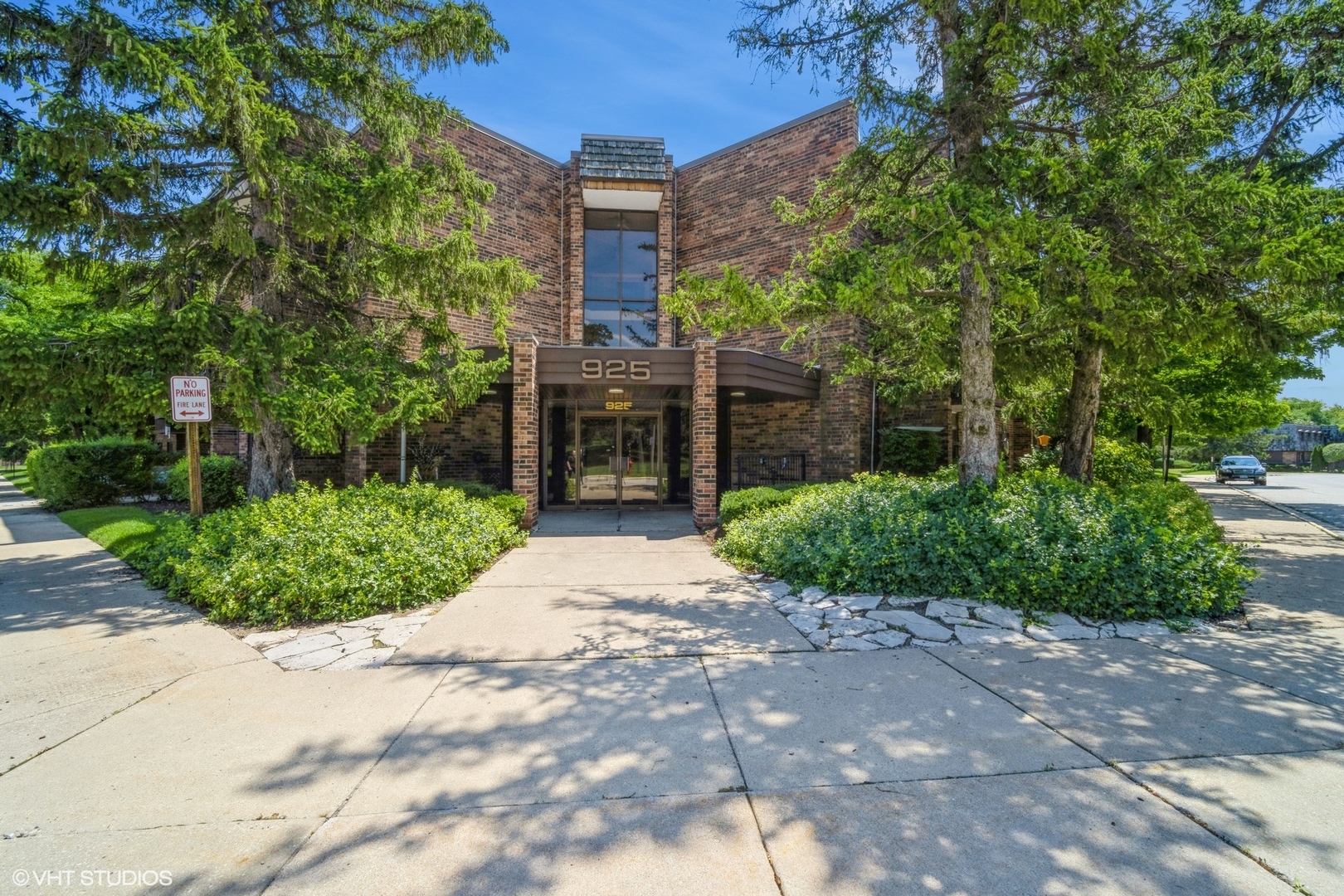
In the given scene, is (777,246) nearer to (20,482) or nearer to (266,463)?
(266,463)

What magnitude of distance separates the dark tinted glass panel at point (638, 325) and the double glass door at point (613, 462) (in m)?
2.30

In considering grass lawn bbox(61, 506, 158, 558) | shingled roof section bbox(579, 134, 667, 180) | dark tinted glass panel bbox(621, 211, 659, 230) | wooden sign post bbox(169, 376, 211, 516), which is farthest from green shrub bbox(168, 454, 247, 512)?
dark tinted glass panel bbox(621, 211, 659, 230)

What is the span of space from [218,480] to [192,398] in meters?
7.25

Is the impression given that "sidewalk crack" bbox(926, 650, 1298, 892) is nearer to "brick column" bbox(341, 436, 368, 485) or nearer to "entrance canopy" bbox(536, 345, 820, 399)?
"entrance canopy" bbox(536, 345, 820, 399)

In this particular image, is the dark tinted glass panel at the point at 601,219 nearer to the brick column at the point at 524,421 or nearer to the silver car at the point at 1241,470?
the brick column at the point at 524,421

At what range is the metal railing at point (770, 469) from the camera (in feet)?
43.0

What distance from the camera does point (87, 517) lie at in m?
11.3

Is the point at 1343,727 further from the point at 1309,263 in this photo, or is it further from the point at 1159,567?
the point at 1309,263

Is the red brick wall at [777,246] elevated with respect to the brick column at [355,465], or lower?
elevated

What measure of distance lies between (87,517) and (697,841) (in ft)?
46.9

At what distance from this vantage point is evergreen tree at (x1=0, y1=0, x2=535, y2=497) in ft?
19.3

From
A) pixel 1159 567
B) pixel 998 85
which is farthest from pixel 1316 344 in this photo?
pixel 998 85

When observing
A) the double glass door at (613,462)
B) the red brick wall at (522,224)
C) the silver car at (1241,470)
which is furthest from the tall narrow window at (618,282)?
the silver car at (1241,470)

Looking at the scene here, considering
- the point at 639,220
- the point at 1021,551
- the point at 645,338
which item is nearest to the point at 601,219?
the point at 639,220
